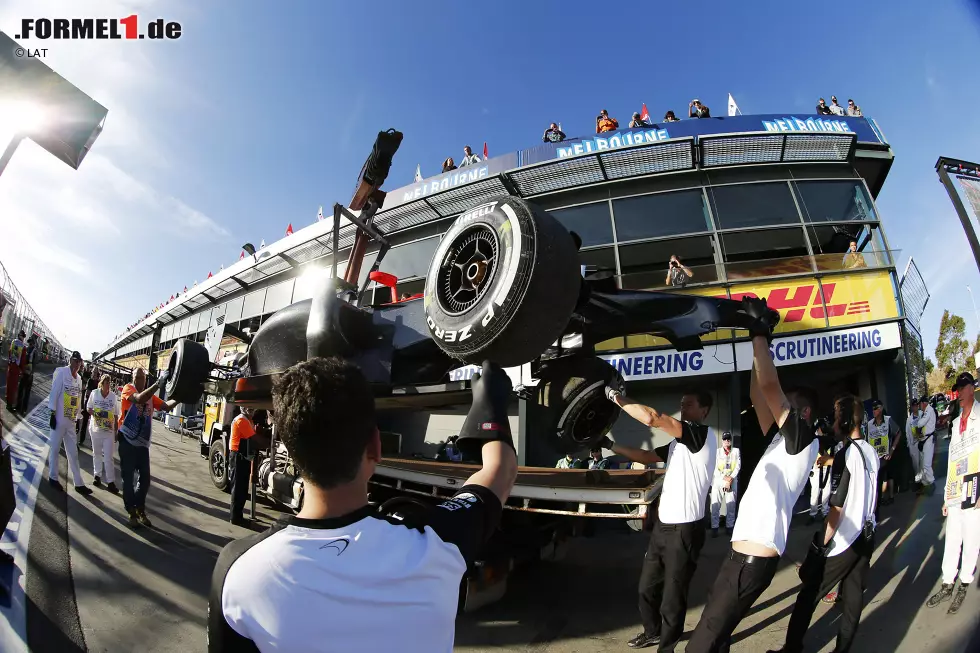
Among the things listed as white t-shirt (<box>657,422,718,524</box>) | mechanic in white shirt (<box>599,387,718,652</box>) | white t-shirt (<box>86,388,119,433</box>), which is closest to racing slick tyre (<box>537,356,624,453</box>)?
mechanic in white shirt (<box>599,387,718,652</box>)

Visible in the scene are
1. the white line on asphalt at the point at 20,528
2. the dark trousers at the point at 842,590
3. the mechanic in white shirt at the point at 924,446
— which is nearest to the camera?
the white line on asphalt at the point at 20,528

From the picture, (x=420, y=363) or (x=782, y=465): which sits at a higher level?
(x=420, y=363)

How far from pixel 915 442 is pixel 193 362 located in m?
9.52

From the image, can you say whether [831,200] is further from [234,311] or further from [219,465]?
[234,311]

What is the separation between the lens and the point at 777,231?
9.11 meters

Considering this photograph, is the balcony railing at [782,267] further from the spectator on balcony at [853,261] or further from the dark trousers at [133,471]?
the dark trousers at [133,471]

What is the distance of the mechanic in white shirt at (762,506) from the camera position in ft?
7.97

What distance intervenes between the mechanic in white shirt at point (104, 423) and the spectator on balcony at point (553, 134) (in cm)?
925

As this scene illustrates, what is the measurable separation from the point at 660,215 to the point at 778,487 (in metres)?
8.01

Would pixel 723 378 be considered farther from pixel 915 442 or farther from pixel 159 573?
pixel 159 573

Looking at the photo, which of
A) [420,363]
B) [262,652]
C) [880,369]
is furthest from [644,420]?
[880,369]

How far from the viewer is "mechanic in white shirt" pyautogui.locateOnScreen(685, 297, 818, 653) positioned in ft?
7.97

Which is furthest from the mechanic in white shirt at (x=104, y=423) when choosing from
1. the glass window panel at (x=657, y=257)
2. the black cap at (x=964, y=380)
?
the black cap at (x=964, y=380)

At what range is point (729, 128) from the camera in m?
9.32
